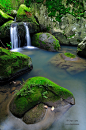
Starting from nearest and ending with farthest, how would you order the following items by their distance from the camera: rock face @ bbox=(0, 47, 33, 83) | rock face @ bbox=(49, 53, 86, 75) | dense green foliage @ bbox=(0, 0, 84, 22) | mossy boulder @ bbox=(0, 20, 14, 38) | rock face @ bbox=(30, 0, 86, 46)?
rock face @ bbox=(0, 47, 33, 83), rock face @ bbox=(49, 53, 86, 75), mossy boulder @ bbox=(0, 20, 14, 38), dense green foliage @ bbox=(0, 0, 84, 22), rock face @ bbox=(30, 0, 86, 46)

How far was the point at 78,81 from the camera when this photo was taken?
171 inches

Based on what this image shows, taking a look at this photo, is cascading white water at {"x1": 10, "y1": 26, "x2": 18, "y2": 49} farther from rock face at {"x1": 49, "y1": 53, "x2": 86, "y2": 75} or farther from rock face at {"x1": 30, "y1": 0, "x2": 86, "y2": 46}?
rock face at {"x1": 49, "y1": 53, "x2": 86, "y2": 75}

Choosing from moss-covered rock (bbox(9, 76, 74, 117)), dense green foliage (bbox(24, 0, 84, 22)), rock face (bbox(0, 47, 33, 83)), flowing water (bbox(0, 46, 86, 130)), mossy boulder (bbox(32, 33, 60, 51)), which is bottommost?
flowing water (bbox(0, 46, 86, 130))

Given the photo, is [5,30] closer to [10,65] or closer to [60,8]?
[10,65]

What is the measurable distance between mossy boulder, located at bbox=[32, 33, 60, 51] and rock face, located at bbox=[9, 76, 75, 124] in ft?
21.5

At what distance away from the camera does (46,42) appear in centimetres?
952

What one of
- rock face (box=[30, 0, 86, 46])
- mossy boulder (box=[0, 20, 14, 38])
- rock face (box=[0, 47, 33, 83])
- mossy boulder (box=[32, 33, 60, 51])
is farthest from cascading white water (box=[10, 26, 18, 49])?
rock face (box=[0, 47, 33, 83])

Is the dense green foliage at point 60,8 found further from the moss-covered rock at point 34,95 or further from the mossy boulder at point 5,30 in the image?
the moss-covered rock at point 34,95

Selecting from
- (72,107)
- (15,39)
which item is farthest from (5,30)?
(72,107)

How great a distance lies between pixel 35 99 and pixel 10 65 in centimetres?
221

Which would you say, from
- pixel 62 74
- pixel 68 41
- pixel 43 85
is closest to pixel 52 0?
pixel 68 41

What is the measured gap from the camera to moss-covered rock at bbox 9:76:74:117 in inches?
100

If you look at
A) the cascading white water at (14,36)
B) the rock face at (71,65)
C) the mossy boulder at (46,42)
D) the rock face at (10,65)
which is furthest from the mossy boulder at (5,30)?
the rock face at (71,65)

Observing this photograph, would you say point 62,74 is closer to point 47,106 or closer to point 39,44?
point 47,106
